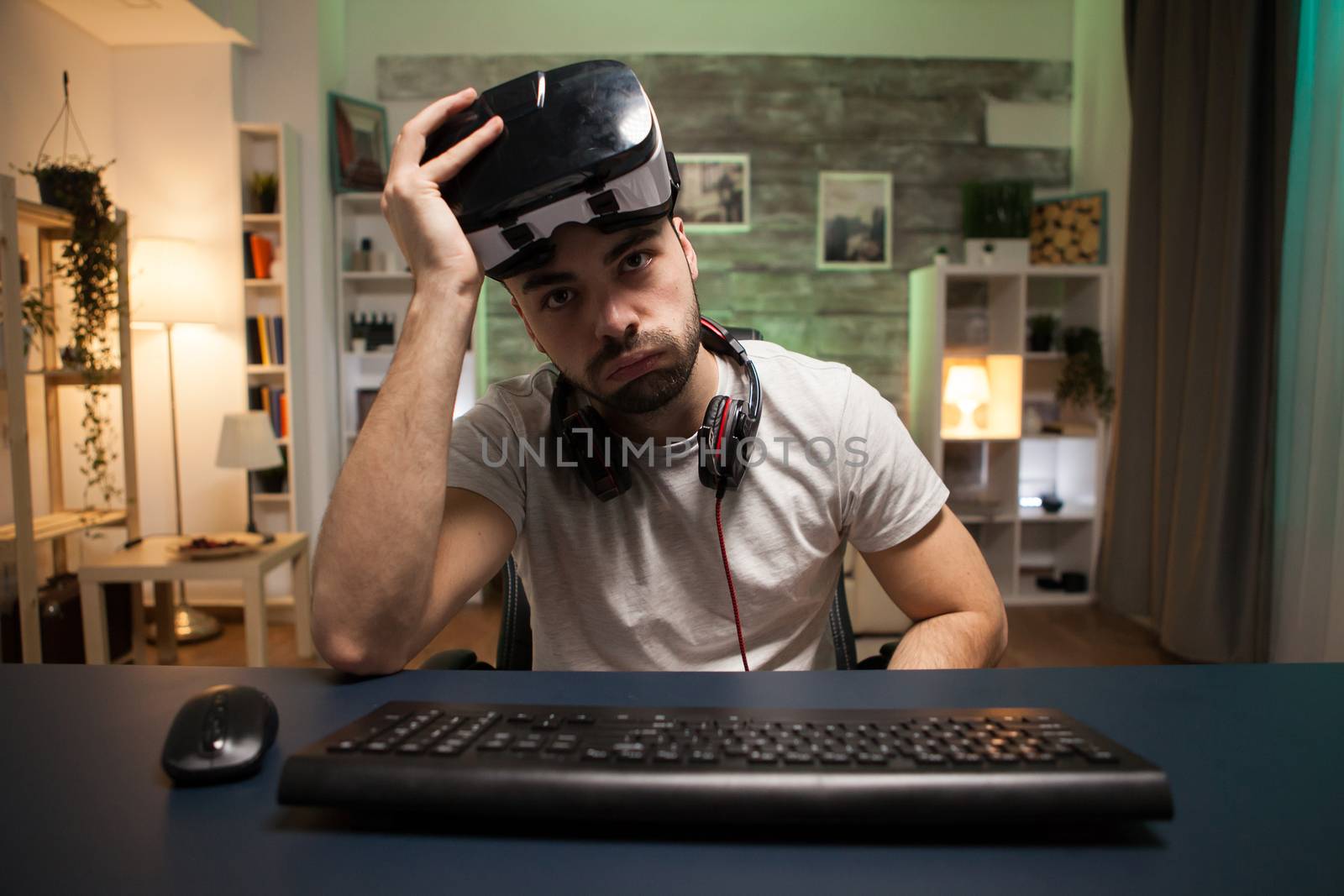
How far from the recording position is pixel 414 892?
473 mm

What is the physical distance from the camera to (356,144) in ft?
14.3

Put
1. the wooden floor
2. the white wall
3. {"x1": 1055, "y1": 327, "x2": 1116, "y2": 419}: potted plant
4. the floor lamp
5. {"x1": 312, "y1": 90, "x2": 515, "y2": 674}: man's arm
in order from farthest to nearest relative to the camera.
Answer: {"x1": 1055, "y1": 327, "x2": 1116, "y2": 419}: potted plant, the white wall, the floor lamp, the wooden floor, {"x1": 312, "y1": 90, "x2": 515, "y2": 674}: man's arm

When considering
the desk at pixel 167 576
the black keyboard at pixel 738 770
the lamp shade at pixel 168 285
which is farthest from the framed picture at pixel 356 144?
the black keyboard at pixel 738 770

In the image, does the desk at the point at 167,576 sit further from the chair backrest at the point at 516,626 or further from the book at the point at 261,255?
the chair backrest at the point at 516,626

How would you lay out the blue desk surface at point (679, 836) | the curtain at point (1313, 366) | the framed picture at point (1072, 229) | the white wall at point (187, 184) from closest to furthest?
the blue desk surface at point (679, 836) < the curtain at point (1313, 366) < the white wall at point (187, 184) < the framed picture at point (1072, 229)

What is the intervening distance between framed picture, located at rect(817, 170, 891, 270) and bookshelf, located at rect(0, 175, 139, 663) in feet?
11.0

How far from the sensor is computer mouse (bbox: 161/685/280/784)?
61cm

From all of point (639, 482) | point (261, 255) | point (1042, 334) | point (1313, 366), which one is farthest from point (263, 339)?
point (1313, 366)

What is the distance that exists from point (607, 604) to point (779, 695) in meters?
0.46

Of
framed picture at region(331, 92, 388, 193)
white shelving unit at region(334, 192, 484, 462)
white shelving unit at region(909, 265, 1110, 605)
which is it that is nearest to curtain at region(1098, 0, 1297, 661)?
white shelving unit at region(909, 265, 1110, 605)

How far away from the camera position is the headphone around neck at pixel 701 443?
114 centimetres

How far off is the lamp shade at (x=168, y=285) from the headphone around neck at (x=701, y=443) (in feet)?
10.6

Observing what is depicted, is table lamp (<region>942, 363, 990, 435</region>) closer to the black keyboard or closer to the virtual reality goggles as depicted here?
the virtual reality goggles

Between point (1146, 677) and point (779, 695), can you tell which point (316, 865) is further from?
point (1146, 677)
